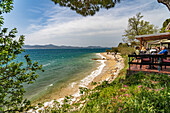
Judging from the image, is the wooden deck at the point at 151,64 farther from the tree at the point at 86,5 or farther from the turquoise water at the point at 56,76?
the turquoise water at the point at 56,76

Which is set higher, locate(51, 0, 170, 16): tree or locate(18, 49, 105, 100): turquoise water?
locate(51, 0, 170, 16): tree

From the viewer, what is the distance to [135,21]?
31.8m

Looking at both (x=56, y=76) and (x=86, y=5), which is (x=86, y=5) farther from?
(x=56, y=76)

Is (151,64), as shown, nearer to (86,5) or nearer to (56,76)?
(86,5)

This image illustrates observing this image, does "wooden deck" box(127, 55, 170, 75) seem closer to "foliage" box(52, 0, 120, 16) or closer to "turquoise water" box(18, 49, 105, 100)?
"foliage" box(52, 0, 120, 16)

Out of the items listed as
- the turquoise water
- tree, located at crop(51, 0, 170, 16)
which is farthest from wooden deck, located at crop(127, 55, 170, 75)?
the turquoise water

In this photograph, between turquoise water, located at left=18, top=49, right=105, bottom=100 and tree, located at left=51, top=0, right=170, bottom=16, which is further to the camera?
turquoise water, located at left=18, top=49, right=105, bottom=100

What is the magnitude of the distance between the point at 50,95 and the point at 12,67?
744 cm

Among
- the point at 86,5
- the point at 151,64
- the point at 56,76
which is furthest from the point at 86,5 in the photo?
the point at 56,76

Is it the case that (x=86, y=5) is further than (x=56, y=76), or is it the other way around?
(x=56, y=76)

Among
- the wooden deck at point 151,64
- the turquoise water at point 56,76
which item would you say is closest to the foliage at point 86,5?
the wooden deck at point 151,64

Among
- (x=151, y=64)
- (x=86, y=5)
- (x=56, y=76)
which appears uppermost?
(x=86, y=5)

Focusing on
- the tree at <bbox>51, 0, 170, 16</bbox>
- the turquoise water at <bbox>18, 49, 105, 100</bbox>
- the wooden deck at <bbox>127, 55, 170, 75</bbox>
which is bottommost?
the turquoise water at <bbox>18, 49, 105, 100</bbox>

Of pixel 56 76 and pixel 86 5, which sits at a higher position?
pixel 86 5
